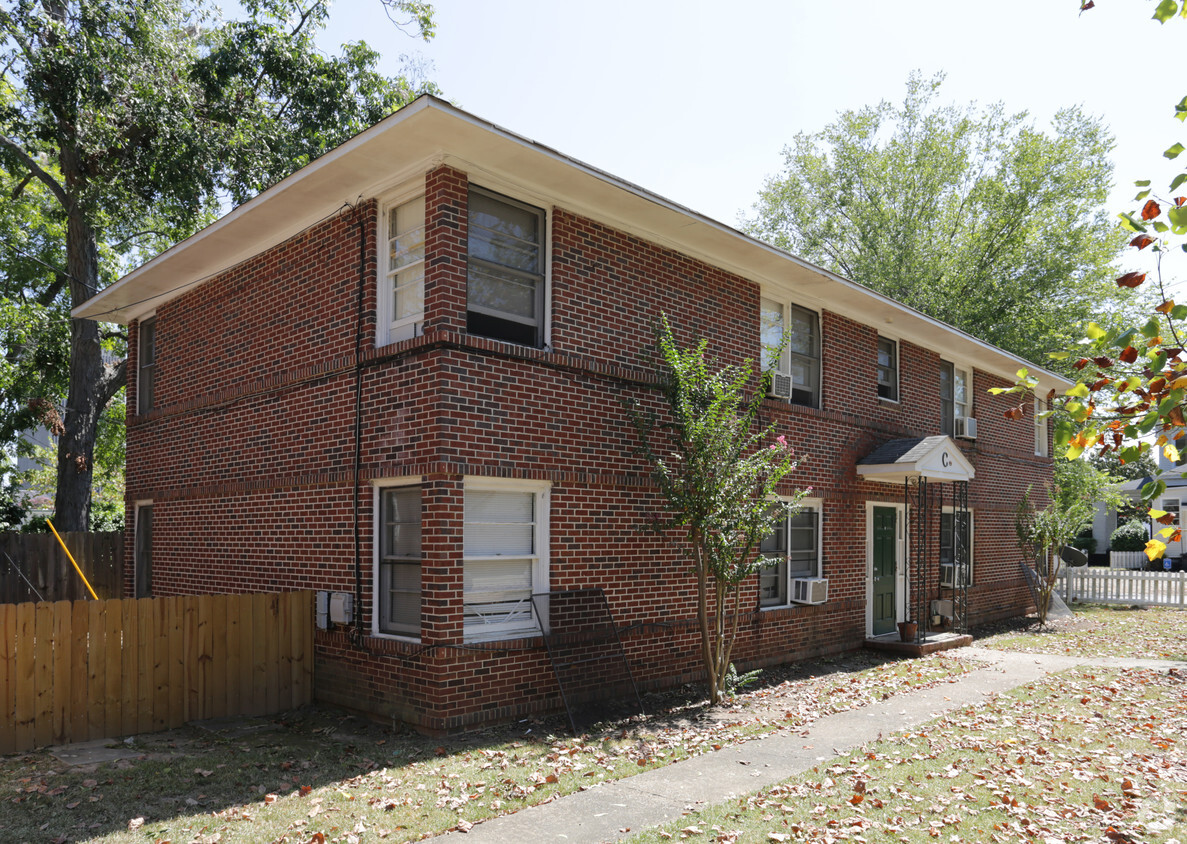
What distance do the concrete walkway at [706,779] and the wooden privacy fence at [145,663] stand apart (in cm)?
441

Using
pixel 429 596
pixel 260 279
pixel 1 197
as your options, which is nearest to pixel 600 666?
pixel 429 596

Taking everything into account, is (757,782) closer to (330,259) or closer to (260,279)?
(330,259)

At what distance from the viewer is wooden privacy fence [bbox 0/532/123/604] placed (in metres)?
14.7

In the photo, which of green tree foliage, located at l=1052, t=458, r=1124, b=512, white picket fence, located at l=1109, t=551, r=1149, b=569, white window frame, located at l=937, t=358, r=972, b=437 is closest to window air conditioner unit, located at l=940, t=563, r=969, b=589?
white window frame, located at l=937, t=358, r=972, b=437

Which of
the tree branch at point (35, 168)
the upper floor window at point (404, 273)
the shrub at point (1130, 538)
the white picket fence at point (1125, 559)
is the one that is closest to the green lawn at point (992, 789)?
the upper floor window at point (404, 273)

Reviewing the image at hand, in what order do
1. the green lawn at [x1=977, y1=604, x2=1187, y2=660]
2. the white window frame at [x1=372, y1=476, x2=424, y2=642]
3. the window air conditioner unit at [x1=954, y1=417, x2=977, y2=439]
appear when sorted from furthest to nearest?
the window air conditioner unit at [x1=954, y1=417, x2=977, y2=439] → the green lawn at [x1=977, y1=604, x2=1187, y2=660] → the white window frame at [x1=372, y1=476, x2=424, y2=642]

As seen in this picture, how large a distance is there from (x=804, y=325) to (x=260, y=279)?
783 cm

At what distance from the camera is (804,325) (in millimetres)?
13305

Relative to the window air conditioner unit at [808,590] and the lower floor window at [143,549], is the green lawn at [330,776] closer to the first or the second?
the window air conditioner unit at [808,590]

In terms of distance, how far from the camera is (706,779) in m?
6.77

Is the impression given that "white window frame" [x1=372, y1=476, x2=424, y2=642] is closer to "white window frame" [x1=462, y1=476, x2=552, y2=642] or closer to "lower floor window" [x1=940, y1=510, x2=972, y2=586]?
"white window frame" [x1=462, y1=476, x2=552, y2=642]

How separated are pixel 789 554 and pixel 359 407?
6482 millimetres

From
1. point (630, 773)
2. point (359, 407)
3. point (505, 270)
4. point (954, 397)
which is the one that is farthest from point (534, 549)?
point (954, 397)

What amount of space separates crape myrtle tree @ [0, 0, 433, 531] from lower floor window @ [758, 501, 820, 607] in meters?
13.1
